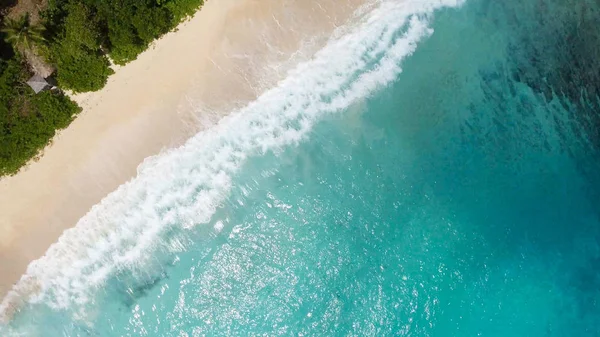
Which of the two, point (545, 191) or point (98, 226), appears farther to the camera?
point (545, 191)

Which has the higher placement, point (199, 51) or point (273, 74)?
point (199, 51)

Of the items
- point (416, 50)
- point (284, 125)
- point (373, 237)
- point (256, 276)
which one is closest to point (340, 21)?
point (416, 50)

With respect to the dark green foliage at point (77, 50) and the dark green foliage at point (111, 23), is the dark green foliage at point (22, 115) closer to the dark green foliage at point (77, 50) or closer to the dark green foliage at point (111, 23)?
the dark green foliage at point (77, 50)

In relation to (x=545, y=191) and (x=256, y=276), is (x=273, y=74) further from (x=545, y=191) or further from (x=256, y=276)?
(x=545, y=191)

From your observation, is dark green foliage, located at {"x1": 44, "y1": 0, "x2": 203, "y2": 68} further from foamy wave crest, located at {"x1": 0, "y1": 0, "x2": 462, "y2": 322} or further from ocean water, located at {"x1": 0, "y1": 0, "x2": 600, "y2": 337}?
ocean water, located at {"x1": 0, "y1": 0, "x2": 600, "y2": 337}

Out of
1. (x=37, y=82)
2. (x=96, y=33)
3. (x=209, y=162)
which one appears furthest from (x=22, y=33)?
(x=209, y=162)

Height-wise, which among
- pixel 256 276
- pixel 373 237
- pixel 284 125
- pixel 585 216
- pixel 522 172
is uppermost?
pixel 284 125

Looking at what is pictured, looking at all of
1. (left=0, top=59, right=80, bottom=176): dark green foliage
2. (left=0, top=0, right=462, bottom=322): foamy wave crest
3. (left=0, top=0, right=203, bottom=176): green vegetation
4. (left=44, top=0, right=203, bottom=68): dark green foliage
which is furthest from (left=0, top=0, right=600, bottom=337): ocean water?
(left=44, top=0, right=203, bottom=68): dark green foliage

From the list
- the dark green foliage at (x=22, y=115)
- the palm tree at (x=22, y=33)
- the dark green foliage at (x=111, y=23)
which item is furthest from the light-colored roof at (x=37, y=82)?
the palm tree at (x=22, y=33)
